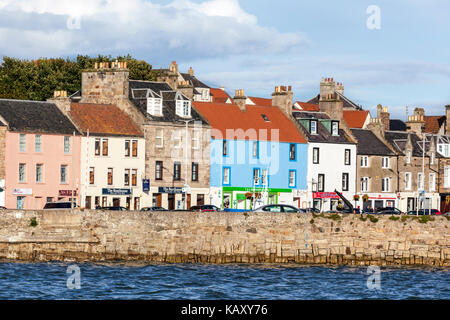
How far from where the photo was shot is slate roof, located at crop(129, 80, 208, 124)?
75000 millimetres

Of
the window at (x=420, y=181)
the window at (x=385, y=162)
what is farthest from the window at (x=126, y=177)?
the window at (x=420, y=181)

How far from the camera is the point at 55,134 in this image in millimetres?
68125

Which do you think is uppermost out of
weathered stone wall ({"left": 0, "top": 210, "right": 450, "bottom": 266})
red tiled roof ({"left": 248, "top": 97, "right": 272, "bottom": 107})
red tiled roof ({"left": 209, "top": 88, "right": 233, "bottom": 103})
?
red tiled roof ({"left": 209, "top": 88, "right": 233, "bottom": 103})

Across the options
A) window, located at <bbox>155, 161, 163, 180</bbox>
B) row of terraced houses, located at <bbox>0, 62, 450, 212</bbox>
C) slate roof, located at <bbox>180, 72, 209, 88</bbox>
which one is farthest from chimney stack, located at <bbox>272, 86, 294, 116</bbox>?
slate roof, located at <bbox>180, 72, 209, 88</bbox>

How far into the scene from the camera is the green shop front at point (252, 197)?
7880 centimetres

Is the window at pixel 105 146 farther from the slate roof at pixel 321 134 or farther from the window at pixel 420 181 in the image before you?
the window at pixel 420 181

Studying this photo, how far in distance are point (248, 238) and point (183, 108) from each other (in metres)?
29.6

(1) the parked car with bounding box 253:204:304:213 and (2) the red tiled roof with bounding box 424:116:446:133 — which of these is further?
(2) the red tiled roof with bounding box 424:116:446:133

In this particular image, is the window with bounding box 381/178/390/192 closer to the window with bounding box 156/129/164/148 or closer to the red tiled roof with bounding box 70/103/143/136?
the window with bounding box 156/129/164/148

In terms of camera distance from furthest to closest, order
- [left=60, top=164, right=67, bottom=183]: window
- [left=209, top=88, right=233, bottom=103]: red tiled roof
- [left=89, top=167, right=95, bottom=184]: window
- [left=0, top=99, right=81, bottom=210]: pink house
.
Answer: [left=209, top=88, right=233, bottom=103]: red tiled roof, [left=89, top=167, right=95, bottom=184]: window, [left=60, top=164, right=67, bottom=183]: window, [left=0, top=99, right=81, bottom=210]: pink house

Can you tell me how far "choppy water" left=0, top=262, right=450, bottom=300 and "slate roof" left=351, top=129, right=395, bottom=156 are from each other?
4196cm

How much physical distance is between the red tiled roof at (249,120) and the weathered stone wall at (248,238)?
28902 millimetres

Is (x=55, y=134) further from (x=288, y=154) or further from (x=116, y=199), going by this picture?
(x=288, y=154)
